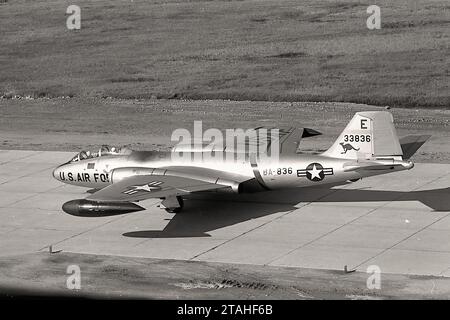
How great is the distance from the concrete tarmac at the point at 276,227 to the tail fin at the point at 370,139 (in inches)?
81.5

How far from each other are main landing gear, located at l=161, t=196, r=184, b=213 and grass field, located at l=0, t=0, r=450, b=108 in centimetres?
2074

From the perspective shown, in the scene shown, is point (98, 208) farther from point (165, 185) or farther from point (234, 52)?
point (234, 52)

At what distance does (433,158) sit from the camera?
131 feet

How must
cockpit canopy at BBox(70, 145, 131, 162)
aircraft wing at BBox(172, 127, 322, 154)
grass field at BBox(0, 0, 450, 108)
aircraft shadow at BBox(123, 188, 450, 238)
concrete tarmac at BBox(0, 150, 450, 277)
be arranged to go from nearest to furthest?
concrete tarmac at BBox(0, 150, 450, 277) < aircraft shadow at BBox(123, 188, 450, 238) < aircraft wing at BBox(172, 127, 322, 154) < cockpit canopy at BBox(70, 145, 131, 162) < grass field at BBox(0, 0, 450, 108)

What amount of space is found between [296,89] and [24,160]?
1796 centimetres

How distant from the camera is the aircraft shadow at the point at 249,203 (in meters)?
31.9

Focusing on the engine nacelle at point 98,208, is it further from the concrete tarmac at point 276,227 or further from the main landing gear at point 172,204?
the main landing gear at point 172,204

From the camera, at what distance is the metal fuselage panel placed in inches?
1259

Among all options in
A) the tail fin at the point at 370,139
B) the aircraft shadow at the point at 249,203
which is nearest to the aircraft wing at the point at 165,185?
the aircraft shadow at the point at 249,203

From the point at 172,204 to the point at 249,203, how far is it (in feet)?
9.82

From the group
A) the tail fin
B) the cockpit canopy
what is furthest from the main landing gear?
the tail fin

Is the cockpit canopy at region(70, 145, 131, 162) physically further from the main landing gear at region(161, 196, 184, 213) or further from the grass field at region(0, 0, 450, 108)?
the grass field at region(0, 0, 450, 108)
